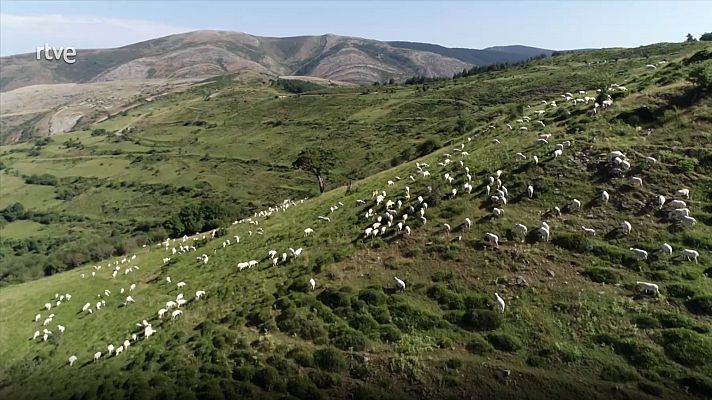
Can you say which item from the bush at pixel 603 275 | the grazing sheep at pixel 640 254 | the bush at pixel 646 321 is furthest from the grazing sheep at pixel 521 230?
the bush at pixel 646 321

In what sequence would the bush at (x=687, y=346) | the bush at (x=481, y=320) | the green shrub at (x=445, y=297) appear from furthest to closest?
1. the green shrub at (x=445, y=297)
2. the bush at (x=481, y=320)
3. the bush at (x=687, y=346)

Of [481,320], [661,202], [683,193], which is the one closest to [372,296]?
[481,320]

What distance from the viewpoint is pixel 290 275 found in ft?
121

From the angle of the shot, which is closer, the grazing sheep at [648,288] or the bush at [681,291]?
the bush at [681,291]

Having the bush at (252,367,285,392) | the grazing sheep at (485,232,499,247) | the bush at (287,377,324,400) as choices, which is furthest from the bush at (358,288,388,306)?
the grazing sheep at (485,232,499,247)

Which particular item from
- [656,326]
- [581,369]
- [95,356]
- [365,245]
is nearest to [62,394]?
[95,356]

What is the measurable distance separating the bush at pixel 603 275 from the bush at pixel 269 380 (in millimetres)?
18973

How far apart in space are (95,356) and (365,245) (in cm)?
2372

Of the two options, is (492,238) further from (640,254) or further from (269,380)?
(269,380)

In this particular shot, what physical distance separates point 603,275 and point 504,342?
25.7 ft

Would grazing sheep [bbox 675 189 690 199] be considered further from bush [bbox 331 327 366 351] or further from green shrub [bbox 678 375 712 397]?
bush [bbox 331 327 366 351]

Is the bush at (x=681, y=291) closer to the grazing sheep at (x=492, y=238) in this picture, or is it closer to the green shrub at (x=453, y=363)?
the grazing sheep at (x=492, y=238)

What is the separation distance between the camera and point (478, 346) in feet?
78.6

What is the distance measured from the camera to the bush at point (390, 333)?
25812 mm
